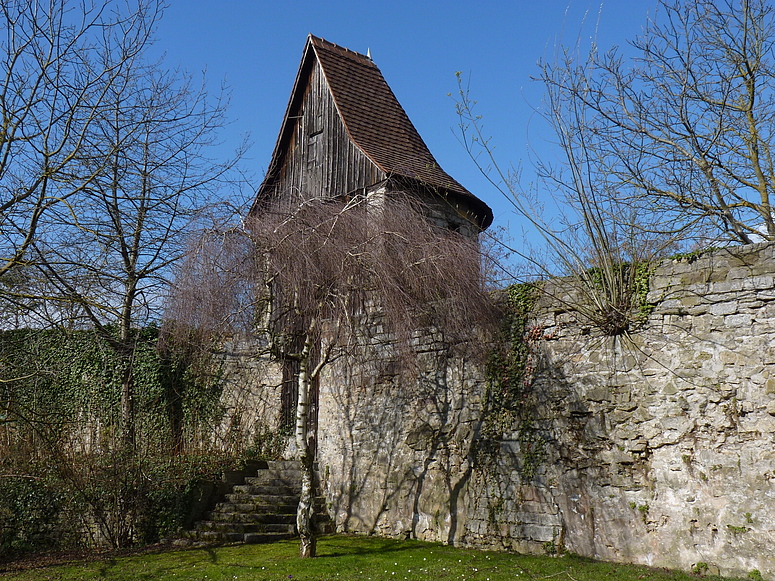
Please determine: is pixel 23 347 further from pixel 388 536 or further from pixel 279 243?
pixel 388 536

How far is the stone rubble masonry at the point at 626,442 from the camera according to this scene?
6.14m

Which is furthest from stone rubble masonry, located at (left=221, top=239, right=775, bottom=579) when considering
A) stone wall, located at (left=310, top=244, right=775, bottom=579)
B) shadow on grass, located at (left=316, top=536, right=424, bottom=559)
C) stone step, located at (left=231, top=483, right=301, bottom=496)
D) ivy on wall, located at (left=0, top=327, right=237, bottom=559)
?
ivy on wall, located at (left=0, top=327, right=237, bottom=559)

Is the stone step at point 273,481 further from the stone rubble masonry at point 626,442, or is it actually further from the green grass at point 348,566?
the green grass at point 348,566

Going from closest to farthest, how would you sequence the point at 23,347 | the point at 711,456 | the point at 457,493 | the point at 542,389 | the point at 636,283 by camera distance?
the point at 711,456, the point at 636,283, the point at 542,389, the point at 457,493, the point at 23,347

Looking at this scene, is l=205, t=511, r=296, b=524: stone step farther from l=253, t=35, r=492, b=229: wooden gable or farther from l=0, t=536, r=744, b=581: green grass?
l=253, t=35, r=492, b=229: wooden gable

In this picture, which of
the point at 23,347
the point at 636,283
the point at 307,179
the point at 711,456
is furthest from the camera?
the point at 307,179

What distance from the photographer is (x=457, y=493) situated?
8094 millimetres

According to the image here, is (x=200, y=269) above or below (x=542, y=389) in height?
above

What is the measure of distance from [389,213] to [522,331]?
2110 millimetres

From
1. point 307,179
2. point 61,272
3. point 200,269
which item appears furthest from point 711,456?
point 307,179

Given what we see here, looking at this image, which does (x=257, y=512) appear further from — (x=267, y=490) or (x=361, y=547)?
(x=361, y=547)

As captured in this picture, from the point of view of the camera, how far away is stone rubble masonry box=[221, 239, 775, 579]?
6145mm

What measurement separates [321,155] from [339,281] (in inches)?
255

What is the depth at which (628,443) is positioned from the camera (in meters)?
6.80
